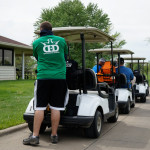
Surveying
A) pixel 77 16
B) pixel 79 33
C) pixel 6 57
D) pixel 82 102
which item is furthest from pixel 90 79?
pixel 77 16

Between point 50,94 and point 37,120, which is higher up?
point 50,94

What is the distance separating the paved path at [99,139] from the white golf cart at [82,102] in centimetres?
25

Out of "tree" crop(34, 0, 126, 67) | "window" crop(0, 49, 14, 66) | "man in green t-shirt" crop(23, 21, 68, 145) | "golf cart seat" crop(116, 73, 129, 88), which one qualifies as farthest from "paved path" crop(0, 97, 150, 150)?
"tree" crop(34, 0, 126, 67)

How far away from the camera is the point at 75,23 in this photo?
3603cm

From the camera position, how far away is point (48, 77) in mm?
4570

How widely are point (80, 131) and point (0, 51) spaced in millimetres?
17083

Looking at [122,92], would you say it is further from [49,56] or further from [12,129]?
[49,56]

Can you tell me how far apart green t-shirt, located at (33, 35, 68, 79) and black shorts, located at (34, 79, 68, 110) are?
101 millimetres

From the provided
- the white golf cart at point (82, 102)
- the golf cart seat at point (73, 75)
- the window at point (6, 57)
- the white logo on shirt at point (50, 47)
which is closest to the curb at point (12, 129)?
the white golf cart at point (82, 102)

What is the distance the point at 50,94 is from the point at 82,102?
0.63m

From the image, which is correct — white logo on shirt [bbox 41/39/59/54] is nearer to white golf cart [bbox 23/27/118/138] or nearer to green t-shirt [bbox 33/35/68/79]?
green t-shirt [bbox 33/35/68/79]

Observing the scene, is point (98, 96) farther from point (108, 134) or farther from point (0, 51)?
point (0, 51)

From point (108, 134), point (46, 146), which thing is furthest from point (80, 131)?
point (46, 146)

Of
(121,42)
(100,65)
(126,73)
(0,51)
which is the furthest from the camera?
(121,42)
